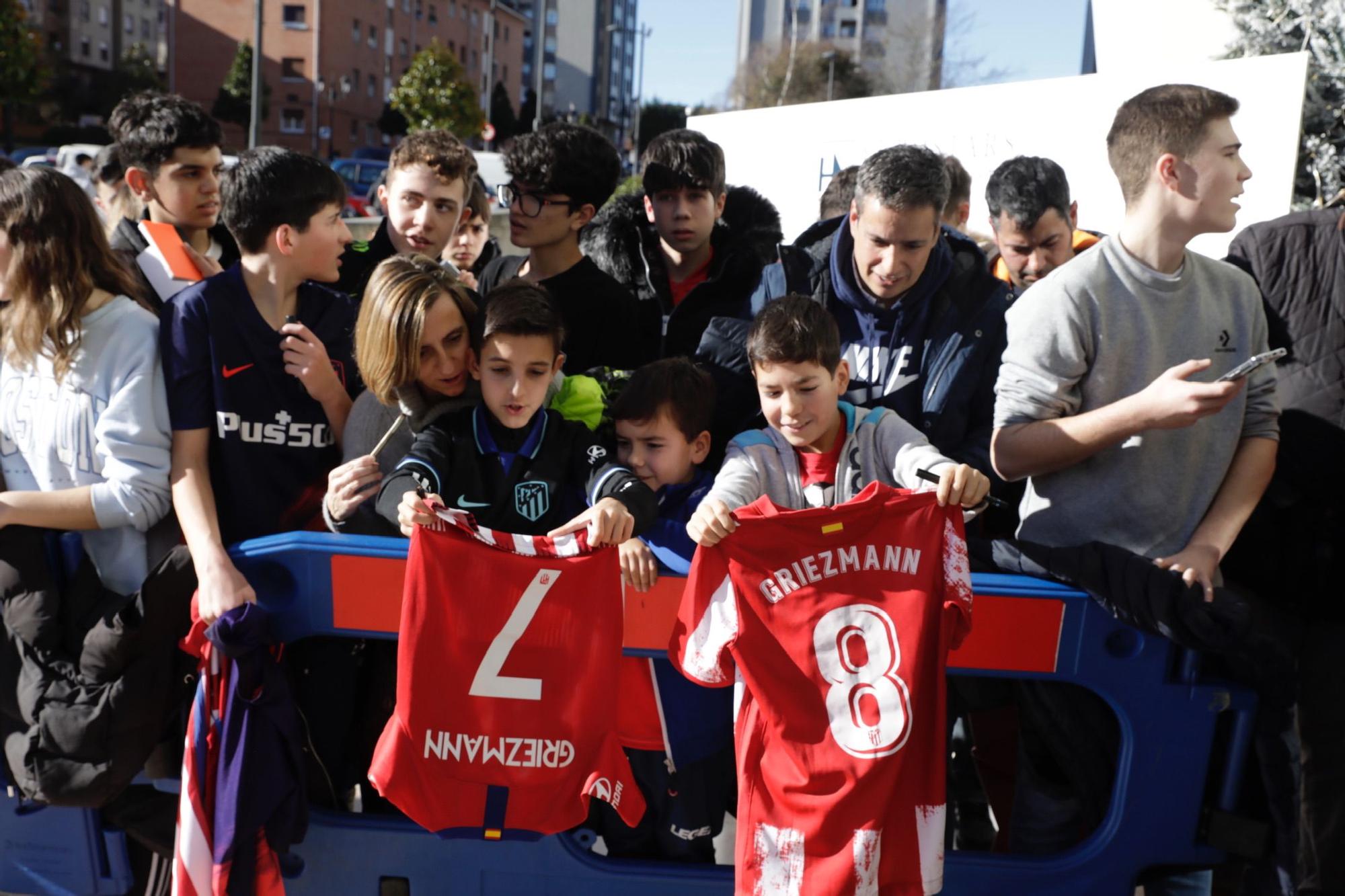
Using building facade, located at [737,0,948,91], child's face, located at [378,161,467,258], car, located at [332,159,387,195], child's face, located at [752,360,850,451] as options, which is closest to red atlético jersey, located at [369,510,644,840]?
child's face, located at [752,360,850,451]

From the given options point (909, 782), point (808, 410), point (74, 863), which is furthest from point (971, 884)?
point (74, 863)

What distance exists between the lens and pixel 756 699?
258 centimetres

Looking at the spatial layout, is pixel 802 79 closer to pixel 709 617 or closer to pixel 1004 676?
pixel 1004 676

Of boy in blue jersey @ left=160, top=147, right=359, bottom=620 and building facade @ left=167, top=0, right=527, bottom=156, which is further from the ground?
building facade @ left=167, top=0, right=527, bottom=156

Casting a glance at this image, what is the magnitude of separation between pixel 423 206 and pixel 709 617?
7.47 ft

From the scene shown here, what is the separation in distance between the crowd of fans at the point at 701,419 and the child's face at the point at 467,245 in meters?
1.86

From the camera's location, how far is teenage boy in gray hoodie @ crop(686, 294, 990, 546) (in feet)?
9.32

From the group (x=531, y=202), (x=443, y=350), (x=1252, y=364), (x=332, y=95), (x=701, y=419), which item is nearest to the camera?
Result: (x=1252, y=364)

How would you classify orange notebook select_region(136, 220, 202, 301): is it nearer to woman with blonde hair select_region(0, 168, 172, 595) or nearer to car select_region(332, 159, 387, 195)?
woman with blonde hair select_region(0, 168, 172, 595)

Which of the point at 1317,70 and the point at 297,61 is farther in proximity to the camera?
the point at 297,61

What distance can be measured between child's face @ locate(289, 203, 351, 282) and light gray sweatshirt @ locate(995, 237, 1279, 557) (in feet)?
6.04

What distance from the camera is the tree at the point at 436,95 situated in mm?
54750

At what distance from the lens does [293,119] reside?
73.4 meters

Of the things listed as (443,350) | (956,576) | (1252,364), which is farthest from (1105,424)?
(443,350)
